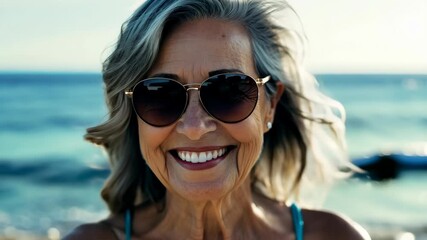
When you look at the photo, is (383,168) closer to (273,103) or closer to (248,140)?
(273,103)

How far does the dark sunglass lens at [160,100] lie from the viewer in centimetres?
328

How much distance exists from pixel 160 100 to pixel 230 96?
0.99 ft

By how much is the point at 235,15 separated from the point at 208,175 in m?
0.74

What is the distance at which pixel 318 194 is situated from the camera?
177 inches

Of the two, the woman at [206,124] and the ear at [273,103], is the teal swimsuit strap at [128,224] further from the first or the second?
the ear at [273,103]

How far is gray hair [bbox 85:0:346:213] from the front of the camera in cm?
339

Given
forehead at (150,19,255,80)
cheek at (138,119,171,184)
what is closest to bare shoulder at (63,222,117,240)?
cheek at (138,119,171,184)

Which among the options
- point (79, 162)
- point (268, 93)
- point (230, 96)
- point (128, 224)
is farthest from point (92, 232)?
point (79, 162)

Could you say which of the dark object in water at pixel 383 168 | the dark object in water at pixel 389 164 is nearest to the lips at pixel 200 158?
the dark object in water at pixel 383 168

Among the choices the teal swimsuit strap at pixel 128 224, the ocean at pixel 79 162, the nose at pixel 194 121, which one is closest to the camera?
the nose at pixel 194 121

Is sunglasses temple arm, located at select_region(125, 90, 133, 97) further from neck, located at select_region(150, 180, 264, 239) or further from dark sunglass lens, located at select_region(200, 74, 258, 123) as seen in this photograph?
neck, located at select_region(150, 180, 264, 239)

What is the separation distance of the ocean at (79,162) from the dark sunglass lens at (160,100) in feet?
1.72

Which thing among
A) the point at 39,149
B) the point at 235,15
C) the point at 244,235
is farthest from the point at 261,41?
the point at 39,149

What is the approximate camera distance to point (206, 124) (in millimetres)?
3301
